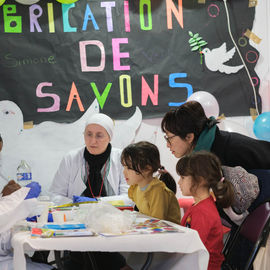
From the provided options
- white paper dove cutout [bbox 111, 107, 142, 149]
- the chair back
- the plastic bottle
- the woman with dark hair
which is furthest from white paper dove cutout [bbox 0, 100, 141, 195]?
the chair back

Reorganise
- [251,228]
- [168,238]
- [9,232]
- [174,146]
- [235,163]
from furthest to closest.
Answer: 1. [174,146]
2. [235,163]
3. [251,228]
4. [9,232]
5. [168,238]

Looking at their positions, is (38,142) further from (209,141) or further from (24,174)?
(209,141)

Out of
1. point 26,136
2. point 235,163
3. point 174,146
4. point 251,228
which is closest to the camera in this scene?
point 251,228

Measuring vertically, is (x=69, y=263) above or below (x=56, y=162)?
below

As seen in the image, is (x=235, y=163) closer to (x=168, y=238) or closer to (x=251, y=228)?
(x=251, y=228)

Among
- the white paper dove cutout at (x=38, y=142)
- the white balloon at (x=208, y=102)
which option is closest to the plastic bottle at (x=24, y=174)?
the white paper dove cutout at (x=38, y=142)

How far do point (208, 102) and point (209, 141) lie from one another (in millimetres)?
1680

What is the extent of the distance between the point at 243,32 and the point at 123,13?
1.25 m

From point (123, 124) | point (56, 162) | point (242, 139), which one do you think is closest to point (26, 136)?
point (56, 162)

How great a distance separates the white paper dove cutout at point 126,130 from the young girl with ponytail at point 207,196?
6.98ft

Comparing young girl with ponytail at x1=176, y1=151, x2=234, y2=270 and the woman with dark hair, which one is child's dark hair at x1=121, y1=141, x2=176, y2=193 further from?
young girl with ponytail at x1=176, y1=151, x2=234, y2=270

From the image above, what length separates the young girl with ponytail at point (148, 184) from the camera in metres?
2.31

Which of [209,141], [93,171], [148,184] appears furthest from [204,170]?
[93,171]

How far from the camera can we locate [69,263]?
8.44 ft
